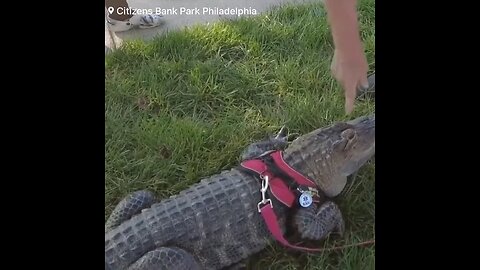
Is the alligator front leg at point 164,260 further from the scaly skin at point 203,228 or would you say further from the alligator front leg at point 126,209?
the alligator front leg at point 126,209

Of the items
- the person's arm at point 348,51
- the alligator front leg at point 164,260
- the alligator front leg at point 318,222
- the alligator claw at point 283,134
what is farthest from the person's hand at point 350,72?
the alligator front leg at point 164,260

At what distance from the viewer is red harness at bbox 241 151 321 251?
6.40 ft

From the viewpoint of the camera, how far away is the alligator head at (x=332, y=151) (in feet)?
6.64

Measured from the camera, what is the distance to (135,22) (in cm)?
195

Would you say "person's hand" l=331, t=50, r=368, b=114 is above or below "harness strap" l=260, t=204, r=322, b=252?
above

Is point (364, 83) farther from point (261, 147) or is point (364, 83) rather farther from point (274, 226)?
point (274, 226)

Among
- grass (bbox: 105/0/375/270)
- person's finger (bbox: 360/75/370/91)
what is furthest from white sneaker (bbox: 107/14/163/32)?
person's finger (bbox: 360/75/370/91)

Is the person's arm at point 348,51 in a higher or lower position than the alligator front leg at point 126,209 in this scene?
higher

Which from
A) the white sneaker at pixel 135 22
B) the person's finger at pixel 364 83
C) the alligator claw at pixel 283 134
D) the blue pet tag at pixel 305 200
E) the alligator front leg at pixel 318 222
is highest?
the white sneaker at pixel 135 22

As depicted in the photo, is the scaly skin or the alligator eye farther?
the alligator eye

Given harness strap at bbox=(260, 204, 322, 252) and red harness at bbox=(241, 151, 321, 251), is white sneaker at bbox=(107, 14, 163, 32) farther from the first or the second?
harness strap at bbox=(260, 204, 322, 252)

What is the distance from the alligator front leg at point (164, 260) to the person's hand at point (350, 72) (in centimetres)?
61

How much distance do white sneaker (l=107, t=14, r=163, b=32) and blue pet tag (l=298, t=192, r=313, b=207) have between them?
2.03 feet
